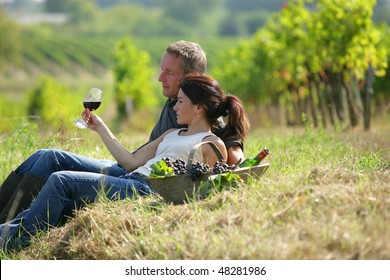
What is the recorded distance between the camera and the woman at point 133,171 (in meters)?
4.55

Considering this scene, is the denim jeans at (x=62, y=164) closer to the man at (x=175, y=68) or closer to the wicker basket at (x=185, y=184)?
the man at (x=175, y=68)

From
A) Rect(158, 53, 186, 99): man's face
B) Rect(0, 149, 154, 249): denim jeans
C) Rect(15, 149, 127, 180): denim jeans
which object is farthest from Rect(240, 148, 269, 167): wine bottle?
Rect(15, 149, 127, 180): denim jeans

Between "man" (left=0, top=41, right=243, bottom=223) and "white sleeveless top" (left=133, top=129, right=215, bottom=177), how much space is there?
0.30m

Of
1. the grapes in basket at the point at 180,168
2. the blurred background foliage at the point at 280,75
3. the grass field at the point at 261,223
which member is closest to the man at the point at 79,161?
the grass field at the point at 261,223

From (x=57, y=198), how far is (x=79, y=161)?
53 cm

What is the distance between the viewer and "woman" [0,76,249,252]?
4.55m

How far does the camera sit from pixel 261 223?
3699 mm

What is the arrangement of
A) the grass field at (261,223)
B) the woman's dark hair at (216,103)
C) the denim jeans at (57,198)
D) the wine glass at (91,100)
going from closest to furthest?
the grass field at (261,223)
the denim jeans at (57,198)
the woman's dark hair at (216,103)
the wine glass at (91,100)

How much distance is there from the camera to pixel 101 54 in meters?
64.7

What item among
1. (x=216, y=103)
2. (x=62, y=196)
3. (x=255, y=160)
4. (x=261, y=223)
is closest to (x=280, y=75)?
(x=216, y=103)

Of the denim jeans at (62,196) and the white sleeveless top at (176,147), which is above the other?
the white sleeveless top at (176,147)

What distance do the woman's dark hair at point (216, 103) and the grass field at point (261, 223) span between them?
0.37 meters

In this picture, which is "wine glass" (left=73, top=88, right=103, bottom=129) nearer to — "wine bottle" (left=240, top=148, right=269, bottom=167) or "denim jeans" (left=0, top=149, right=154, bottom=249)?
"denim jeans" (left=0, top=149, right=154, bottom=249)
